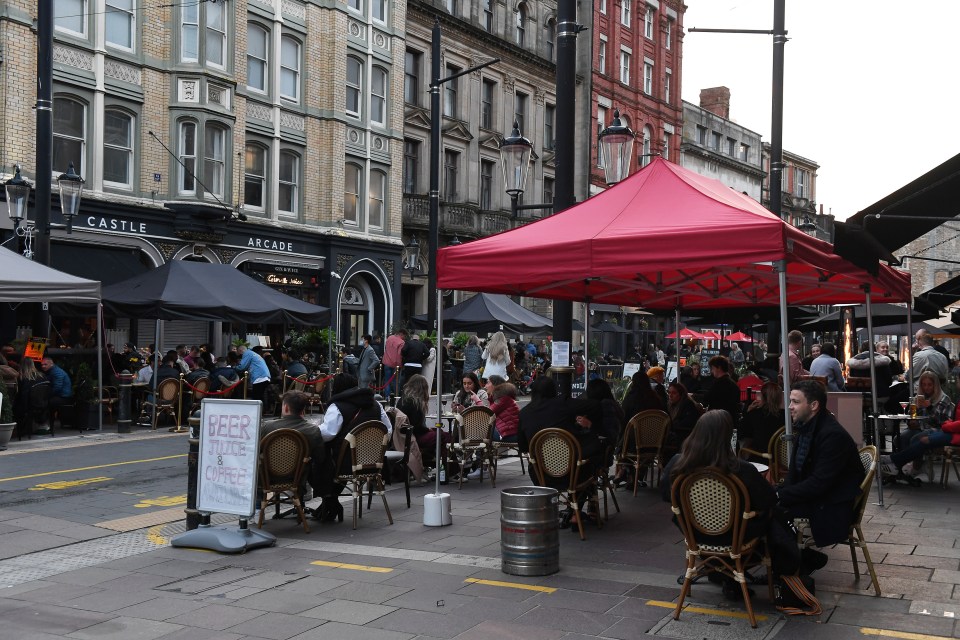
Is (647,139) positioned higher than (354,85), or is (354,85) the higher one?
(647,139)

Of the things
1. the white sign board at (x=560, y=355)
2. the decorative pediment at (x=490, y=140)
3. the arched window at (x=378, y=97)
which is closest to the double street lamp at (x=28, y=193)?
the white sign board at (x=560, y=355)

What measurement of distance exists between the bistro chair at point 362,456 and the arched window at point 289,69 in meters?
21.2

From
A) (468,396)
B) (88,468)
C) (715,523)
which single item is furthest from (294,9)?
(715,523)

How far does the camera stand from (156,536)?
865 centimetres

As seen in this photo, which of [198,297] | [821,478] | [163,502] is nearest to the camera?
[821,478]

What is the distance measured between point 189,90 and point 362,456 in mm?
18448

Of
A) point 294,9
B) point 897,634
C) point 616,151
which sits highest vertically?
point 294,9

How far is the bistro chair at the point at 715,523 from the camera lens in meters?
5.80

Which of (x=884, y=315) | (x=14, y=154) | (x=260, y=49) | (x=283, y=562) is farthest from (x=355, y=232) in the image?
(x=283, y=562)

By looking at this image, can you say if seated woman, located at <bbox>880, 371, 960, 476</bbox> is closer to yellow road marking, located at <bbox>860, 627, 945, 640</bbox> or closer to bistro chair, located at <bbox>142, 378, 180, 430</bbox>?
yellow road marking, located at <bbox>860, 627, 945, 640</bbox>

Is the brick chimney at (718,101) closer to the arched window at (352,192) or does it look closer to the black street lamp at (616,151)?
the arched window at (352,192)

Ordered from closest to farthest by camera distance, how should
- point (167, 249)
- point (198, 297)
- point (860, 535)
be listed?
1. point (860, 535)
2. point (198, 297)
3. point (167, 249)

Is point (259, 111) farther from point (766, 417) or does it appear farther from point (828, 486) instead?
point (828, 486)

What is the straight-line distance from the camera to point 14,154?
67.4 feet
